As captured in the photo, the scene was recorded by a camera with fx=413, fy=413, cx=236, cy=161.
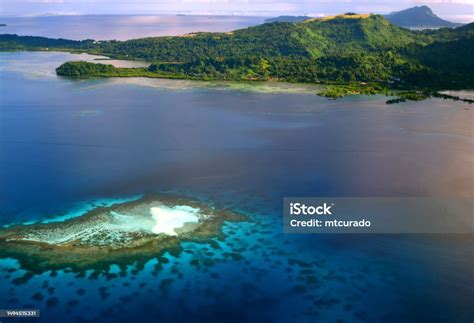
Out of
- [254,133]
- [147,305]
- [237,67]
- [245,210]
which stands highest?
[237,67]

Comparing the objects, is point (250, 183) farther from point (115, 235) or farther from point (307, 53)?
point (307, 53)

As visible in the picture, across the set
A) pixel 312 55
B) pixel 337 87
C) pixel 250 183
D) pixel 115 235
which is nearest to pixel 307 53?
pixel 312 55

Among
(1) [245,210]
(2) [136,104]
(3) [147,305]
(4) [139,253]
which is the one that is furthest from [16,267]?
(2) [136,104]

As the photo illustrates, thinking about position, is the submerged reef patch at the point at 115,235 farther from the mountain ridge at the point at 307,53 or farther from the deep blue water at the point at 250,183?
the mountain ridge at the point at 307,53

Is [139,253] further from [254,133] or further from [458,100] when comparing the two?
[458,100]

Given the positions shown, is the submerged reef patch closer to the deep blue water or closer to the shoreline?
the deep blue water

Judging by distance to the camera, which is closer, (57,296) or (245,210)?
(57,296)
